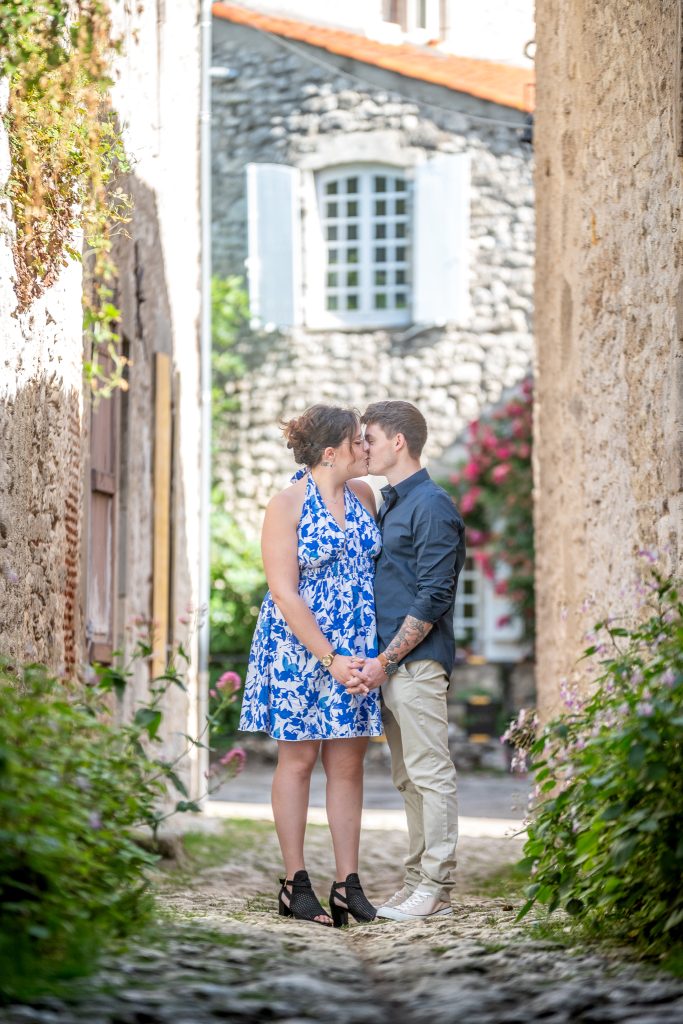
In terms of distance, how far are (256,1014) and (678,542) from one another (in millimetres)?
2228

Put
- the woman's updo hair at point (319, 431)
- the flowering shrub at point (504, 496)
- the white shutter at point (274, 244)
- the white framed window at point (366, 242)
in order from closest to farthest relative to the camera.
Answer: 1. the woman's updo hair at point (319, 431)
2. the flowering shrub at point (504, 496)
3. the white shutter at point (274, 244)
4. the white framed window at point (366, 242)

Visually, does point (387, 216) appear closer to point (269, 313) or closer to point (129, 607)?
point (269, 313)

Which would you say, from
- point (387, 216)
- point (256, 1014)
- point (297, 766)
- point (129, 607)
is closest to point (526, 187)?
point (387, 216)

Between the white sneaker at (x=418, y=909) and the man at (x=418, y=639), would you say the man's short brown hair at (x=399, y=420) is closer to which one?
the man at (x=418, y=639)

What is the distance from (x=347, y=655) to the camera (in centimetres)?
459

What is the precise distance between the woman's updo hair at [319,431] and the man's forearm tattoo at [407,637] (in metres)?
0.60

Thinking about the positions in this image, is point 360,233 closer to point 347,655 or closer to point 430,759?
point 347,655

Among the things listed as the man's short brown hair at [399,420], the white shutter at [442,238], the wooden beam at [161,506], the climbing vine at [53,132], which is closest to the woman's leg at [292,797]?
the man's short brown hair at [399,420]

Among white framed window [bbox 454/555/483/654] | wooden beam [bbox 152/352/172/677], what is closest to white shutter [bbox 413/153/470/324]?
white framed window [bbox 454/555/483/654]

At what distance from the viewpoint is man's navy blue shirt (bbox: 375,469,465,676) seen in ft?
14.9

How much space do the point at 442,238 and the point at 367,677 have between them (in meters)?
10.7

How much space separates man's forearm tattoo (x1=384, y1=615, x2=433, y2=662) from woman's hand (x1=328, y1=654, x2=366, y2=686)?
0.09m

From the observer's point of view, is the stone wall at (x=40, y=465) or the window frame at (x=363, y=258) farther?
the window frame at (x=363, y=258)

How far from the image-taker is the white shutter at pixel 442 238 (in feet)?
48.0
